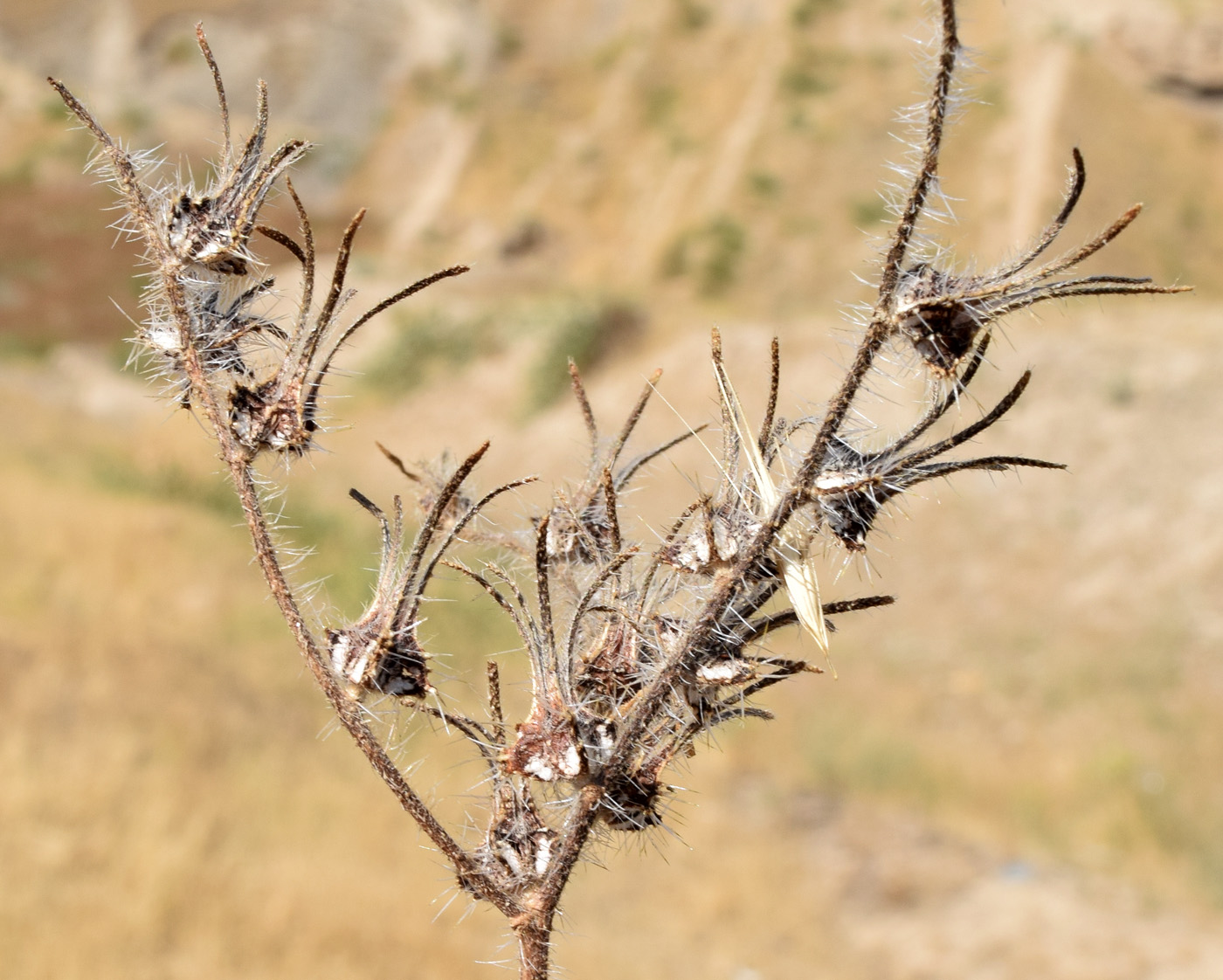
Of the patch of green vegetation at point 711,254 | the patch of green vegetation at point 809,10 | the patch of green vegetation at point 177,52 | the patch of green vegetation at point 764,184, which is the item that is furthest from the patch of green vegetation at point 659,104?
the patch of green vegetation at point 177,52

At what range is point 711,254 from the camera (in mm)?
18812

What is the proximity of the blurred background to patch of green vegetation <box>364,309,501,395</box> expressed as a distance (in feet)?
0.24

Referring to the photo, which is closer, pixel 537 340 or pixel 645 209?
pixel 537 340

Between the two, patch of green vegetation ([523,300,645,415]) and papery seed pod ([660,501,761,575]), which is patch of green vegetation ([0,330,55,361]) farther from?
papery seed pod ([660,501,761,575])

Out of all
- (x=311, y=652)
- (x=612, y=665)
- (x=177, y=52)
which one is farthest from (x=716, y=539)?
(x=177, y=52)

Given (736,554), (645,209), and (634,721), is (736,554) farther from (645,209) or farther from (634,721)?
(645,209)

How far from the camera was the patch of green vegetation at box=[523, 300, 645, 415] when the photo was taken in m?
16.7

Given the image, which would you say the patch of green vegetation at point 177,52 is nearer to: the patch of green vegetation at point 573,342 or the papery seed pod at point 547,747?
the patch of green vegetation at point 573,342

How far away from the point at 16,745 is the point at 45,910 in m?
1.18

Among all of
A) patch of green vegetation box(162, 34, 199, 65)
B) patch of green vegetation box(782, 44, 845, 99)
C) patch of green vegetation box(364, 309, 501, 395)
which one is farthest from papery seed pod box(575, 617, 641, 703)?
patch of green vegetation box(162, 34, 199, 65)

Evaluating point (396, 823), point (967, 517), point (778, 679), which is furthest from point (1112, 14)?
point (778, 679)

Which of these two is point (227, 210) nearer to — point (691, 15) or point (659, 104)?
point (659, 104)

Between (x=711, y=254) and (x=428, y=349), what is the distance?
5112 millimetres

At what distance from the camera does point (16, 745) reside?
15.5 ft
